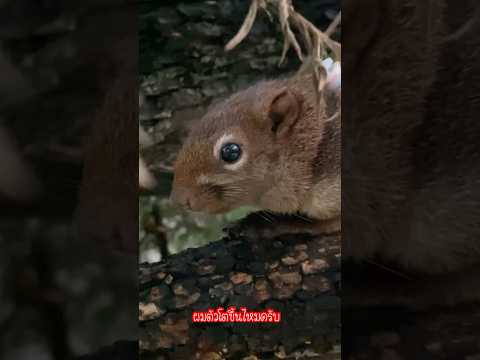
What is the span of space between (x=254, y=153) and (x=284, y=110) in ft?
0.45

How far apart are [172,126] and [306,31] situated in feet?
1.44

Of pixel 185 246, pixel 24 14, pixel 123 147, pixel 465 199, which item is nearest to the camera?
pixel 465 199

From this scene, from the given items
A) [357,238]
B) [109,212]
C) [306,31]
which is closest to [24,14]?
[109,212]

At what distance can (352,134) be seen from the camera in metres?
1.45

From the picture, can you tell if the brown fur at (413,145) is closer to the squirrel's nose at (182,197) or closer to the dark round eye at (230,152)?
the dark round eye at (230,152)

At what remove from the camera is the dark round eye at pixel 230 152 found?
149 centimetres

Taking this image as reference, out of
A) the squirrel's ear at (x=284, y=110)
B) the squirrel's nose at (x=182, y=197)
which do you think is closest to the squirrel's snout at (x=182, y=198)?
the squirrel's nose at (x=182, y=197)

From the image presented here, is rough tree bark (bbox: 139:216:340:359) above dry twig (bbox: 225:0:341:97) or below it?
below

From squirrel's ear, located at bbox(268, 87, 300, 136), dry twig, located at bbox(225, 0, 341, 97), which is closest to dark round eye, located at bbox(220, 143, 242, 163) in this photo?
squirrel's ear, located at bbox(268, 87, 300, 136)

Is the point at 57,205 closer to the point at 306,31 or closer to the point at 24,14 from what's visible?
the point at 24,14

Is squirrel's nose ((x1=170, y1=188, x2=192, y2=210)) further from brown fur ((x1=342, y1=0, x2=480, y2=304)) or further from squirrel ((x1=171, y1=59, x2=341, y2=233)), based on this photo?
brown fur ((x1=342, y1=0, x2=480, y2=304))

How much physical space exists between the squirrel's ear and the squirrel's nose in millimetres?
290

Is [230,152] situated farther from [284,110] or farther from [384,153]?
[384,153]

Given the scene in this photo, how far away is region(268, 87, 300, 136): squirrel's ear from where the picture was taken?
1.47 m
